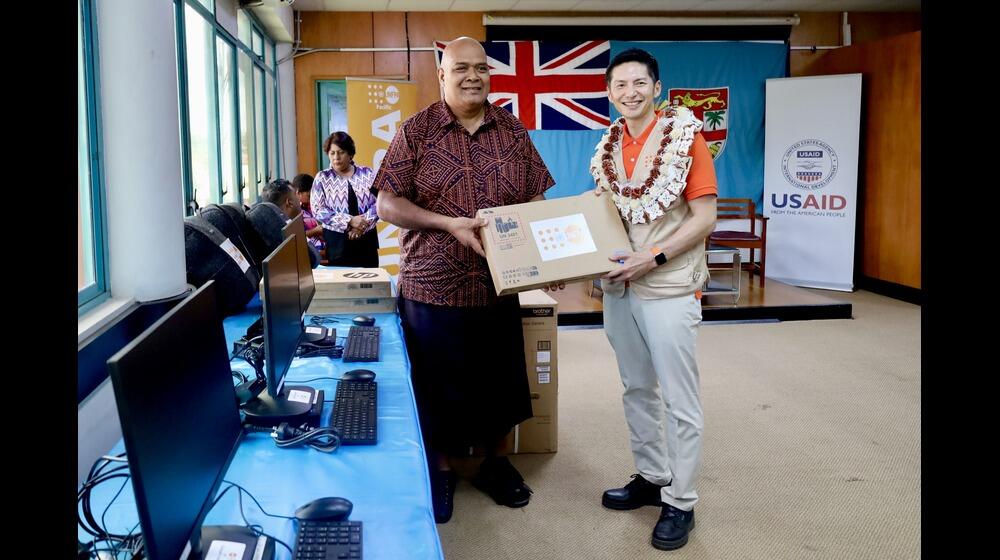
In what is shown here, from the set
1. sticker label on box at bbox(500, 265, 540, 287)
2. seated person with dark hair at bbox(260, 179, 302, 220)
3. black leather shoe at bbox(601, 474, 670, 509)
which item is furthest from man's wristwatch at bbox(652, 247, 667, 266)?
seated person with dark hair at bbox(260, 179, 302, 220)

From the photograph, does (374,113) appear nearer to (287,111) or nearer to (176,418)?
(287,111)

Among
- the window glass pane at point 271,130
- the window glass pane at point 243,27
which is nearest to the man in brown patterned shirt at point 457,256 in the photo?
the window glass pane at point 243,27

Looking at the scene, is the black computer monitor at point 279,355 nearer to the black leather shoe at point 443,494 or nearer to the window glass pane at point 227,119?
the black leather shoe at point 443,494

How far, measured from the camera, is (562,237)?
2291mm

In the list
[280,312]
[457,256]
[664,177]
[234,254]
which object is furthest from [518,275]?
[234,254]

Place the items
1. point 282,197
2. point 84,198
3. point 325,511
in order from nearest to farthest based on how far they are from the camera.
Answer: point 325,511 < point 84,198 < point 282,197

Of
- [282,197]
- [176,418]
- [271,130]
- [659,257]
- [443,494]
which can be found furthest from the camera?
[271,130]

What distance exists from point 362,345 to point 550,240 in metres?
0.68

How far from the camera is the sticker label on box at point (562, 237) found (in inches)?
89.2

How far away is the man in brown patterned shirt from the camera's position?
2379 mm

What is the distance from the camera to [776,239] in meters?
7.38

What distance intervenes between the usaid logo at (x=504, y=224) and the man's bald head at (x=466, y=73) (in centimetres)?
40
